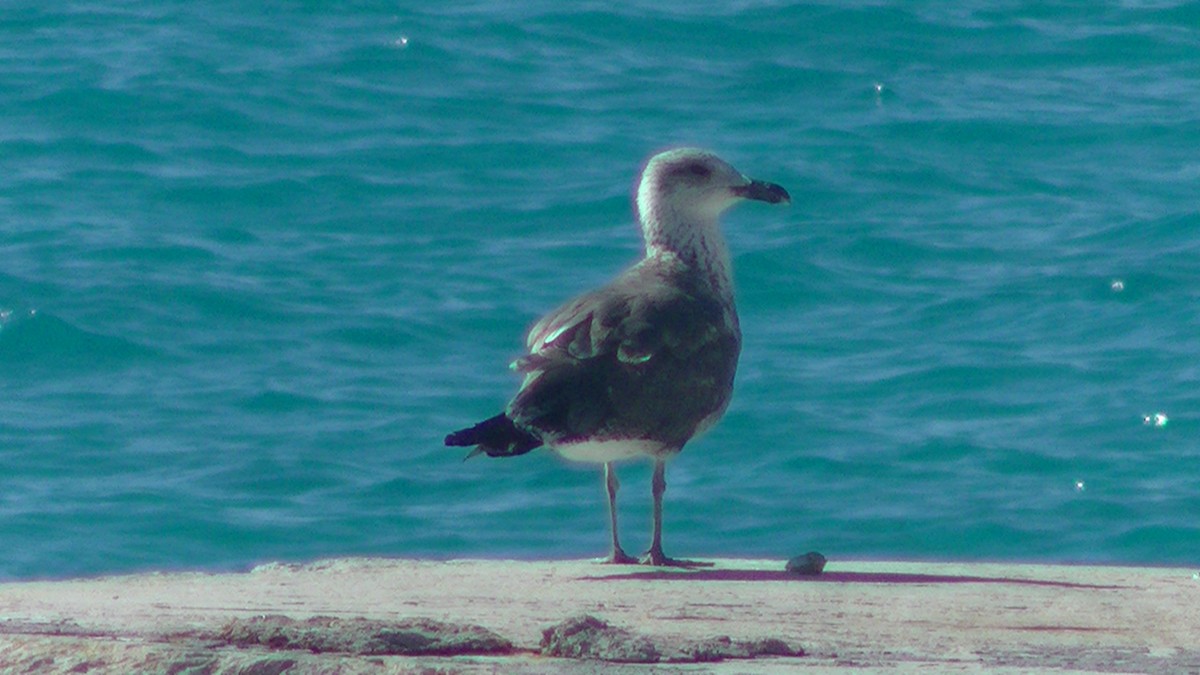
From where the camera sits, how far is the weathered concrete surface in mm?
4367

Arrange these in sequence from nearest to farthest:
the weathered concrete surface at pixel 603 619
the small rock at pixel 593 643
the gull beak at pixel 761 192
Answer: the weathered concrete surface at pixel 603 619 < the small rock at pixel 593 643 < the gull beak at pixel 761 192

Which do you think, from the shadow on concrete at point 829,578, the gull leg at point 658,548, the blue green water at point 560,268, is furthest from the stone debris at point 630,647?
the blue green water at point 560,268

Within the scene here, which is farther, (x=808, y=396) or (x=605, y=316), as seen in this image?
(x=808, y=396)

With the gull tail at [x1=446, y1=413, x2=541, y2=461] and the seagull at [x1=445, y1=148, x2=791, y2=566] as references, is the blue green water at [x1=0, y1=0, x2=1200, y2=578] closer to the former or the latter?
the seagull at [x1=445, y1=148, x2=791, y2=566]

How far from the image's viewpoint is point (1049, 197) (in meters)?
16.0

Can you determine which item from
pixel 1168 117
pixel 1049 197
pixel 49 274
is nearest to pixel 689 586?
pixel 49 274

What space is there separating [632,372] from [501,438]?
56 cm

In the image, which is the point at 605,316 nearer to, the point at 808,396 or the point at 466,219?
the point at 808,396

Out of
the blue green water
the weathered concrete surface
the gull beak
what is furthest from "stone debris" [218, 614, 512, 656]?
the blue green water

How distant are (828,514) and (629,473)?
1356 mm

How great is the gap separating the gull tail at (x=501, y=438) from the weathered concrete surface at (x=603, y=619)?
1.34 feet

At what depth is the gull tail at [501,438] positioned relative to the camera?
6.57 m

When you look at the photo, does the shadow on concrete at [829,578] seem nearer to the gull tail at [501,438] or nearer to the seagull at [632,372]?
the seagull at [632,372]

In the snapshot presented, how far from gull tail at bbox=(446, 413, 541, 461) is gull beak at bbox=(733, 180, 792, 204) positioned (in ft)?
5.66
